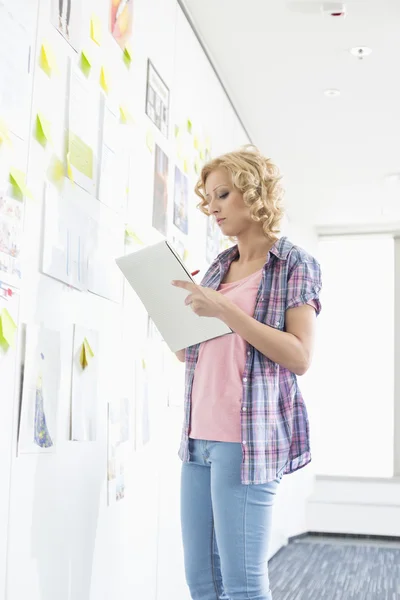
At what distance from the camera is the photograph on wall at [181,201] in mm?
2430

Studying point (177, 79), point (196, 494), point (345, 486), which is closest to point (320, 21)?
point (177, 79)

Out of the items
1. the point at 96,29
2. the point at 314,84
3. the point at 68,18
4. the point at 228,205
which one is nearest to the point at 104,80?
the point at 96,29

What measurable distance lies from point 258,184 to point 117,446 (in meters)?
0.72

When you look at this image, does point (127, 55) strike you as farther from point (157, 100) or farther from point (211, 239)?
point (211, 239)

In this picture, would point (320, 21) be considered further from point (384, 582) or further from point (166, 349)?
point (384, 582)

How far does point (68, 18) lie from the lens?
158 centimetres

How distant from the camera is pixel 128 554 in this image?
194 cm

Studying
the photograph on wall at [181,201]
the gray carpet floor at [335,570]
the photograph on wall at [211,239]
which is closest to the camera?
the photograph on wall at [181,201]

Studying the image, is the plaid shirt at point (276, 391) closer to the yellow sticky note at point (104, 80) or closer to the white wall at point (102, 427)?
the white wall at point (102, 427)

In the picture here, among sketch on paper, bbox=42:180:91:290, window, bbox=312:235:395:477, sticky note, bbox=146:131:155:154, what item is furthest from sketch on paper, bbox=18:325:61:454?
window, bbox=312:235:395:477

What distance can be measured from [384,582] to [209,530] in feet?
7.69

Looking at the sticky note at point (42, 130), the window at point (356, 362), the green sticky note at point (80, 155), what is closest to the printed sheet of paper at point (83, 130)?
the green sticky note at point (80, 155)

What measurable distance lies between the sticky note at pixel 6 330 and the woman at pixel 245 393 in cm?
33

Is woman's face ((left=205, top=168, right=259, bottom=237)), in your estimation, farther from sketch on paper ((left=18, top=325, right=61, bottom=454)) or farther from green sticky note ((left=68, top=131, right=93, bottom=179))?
sketch on paper ((left=18, top=325, right=61, bottom=454))
